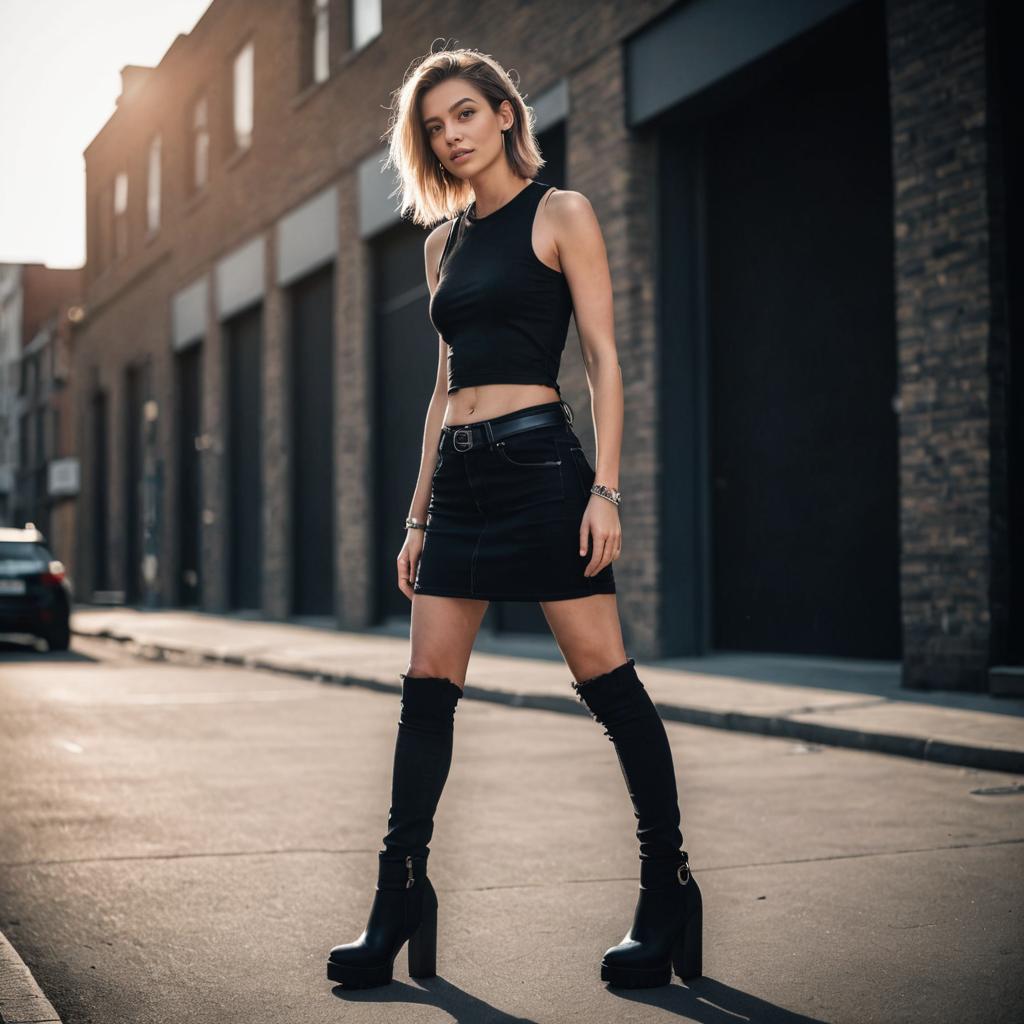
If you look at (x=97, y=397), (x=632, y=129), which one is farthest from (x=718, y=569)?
(x=97, y=397)

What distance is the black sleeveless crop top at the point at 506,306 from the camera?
321cm

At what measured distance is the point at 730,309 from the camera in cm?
1220

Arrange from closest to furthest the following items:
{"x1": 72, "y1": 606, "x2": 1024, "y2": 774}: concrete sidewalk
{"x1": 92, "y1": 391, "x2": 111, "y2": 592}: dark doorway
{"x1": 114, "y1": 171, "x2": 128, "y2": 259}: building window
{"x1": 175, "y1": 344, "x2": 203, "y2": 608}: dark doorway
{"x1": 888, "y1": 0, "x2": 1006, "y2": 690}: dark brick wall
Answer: {"x1": 72, "y1": 606, "x2": 1024, "y2": 774}: concrete sidewalk < {"x1": 888, "y1": 0, "x2": 1006, "y2": 690}: dark brick wall < {"x1": 175, "y1": 344, "x2": 203, "y2": 608}: dark doorway < {"x1": 114, "y1": 171, "x2": 128, "y2": 259}: building window < {"x1": 92, "y1": 391, "x2": 111, "y2": 592}: dark doorway

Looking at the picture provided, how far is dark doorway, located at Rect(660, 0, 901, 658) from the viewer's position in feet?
34.7

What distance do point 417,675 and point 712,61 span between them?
9.08 metres

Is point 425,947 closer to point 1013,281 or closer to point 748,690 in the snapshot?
point 748,690

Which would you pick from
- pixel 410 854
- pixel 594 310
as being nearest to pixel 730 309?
pixel 594 310

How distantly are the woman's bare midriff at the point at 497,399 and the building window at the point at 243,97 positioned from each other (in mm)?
20625

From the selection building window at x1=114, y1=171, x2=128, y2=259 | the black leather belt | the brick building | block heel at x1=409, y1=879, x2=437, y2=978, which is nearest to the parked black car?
the brick building

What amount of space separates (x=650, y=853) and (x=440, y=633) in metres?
0.67

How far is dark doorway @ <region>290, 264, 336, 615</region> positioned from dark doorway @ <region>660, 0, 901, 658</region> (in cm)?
831

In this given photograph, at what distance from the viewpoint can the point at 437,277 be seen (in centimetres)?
351

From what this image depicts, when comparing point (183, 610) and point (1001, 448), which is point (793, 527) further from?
point (183, 610)

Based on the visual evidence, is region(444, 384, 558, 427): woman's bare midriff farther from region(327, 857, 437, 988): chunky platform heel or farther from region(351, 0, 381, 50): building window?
region(351, 0, 381, 50): building window
